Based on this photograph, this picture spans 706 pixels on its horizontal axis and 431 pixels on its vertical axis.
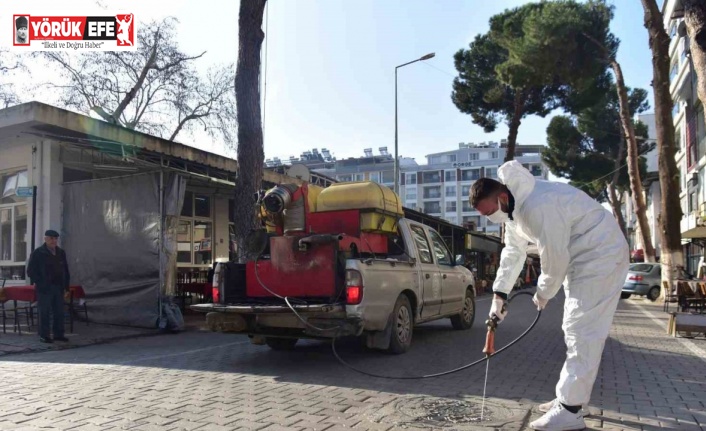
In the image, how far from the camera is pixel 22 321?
11453mm

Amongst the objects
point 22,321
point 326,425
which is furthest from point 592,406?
point 22,321

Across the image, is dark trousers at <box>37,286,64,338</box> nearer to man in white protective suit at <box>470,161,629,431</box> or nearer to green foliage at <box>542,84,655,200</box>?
man in white protective suit at <box>470,161,629,431</box>

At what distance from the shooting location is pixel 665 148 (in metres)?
18.5

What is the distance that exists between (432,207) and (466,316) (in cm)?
9337

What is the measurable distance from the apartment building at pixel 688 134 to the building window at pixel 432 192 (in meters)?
64.5

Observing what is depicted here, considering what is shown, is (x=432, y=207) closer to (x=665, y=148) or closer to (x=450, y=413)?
(x=665, y=148)

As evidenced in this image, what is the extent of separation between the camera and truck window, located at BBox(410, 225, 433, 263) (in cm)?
835

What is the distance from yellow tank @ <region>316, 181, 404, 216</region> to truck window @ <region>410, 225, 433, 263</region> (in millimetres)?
912

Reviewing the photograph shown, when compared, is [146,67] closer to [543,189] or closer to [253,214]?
[253,214]

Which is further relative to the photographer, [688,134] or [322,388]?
[688,134]

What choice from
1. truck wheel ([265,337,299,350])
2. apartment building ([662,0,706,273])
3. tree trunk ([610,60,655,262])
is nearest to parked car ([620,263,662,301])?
tree trunk ([610,60,655,262])

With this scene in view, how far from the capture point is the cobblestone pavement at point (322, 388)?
4.33 metres

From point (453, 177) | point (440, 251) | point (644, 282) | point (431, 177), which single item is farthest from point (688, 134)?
point (431, 177)

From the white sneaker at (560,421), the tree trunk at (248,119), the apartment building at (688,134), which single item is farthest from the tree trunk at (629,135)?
the white sneaker at (560,421)
